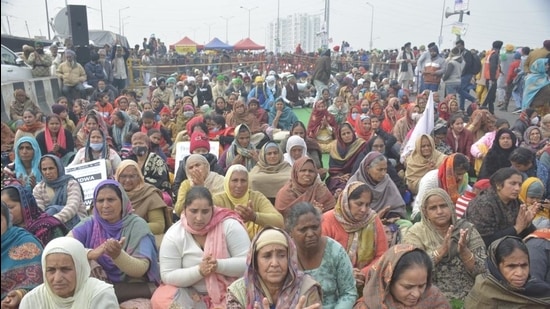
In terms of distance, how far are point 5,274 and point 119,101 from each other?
23.9 feet

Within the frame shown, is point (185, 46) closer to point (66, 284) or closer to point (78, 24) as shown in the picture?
point (78, 24)

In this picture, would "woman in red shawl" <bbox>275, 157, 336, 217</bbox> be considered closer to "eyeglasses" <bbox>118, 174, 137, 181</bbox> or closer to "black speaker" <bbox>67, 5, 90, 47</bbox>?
"eyeglasses" <bbox>118, 174, 137, 181</bbox>

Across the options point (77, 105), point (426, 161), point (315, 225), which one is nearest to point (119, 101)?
point (77, 105)

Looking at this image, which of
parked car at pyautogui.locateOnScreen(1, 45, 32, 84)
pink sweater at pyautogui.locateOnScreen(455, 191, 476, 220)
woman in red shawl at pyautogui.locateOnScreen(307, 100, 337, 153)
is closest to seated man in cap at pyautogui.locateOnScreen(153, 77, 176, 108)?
parked car at pyautogui.locateOnScreen(1, 45, 32, 84)

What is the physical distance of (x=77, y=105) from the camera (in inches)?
357

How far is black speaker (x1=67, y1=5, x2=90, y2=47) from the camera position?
13648 mm

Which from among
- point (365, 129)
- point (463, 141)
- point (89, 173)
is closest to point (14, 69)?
point (89, 173)

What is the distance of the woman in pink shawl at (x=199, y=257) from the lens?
124 inches

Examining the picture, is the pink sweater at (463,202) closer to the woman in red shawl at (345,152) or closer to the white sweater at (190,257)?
the woman in red shawl at (345,152)

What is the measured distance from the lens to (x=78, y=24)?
45.0 feet

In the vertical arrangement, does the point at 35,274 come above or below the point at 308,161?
below

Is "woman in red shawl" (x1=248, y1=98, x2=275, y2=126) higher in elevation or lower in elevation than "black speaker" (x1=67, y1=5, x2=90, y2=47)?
lower

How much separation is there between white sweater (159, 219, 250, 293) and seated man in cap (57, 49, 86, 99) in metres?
9.75

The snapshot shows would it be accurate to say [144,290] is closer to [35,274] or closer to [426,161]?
[35,274]
